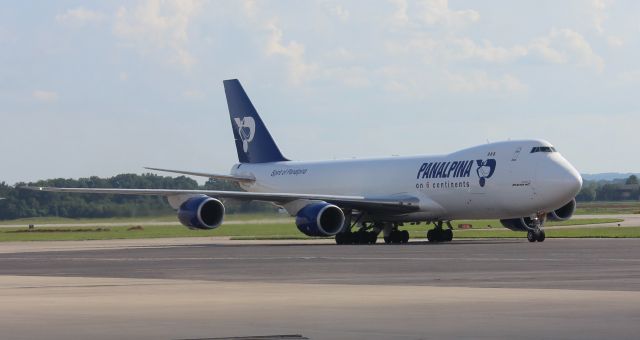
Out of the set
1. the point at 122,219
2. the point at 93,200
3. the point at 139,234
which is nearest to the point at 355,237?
the point at 139,234

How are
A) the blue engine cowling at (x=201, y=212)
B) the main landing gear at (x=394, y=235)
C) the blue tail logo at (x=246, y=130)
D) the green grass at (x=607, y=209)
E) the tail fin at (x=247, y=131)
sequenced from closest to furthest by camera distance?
1. the blue engine cowling at (x=201, y=212)
2. the main landing gear at (x=394, y=235)
3. the tail fin at (x=247, y=131)
4. the blue tail logo at (x=246, y=130)
5. the green grass at (x=607, y=209)

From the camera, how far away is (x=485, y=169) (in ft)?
155

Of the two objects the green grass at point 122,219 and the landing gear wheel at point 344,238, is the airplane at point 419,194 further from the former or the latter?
the green grass at point 122,219

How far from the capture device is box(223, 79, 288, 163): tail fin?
61.2 metres

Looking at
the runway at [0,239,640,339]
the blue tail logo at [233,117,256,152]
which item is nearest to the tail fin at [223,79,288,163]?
the blue tail logo at [233,117,256,152]

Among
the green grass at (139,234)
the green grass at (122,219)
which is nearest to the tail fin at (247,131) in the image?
the green grass at (122,219)

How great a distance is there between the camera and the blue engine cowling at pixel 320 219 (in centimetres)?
4747

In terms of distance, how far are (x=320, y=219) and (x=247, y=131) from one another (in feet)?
49.5

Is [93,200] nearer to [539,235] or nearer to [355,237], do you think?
[355,237]

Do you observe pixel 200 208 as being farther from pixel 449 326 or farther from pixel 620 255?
pixel 449 326

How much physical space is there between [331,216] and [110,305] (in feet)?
103

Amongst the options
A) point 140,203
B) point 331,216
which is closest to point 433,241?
point 331,216

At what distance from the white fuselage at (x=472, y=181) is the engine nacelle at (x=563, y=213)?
136 inches

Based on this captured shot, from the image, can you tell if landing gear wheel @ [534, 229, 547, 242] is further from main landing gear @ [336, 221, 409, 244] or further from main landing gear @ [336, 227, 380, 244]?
main landing gear @ [336, 227, 380, 244]
